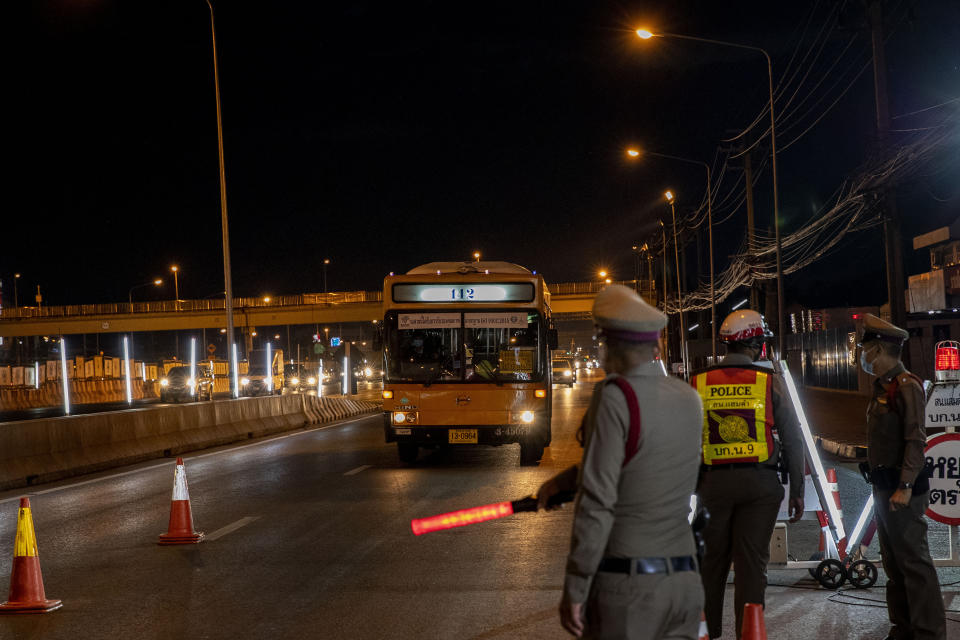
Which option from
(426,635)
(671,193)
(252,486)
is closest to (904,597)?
(426,635)

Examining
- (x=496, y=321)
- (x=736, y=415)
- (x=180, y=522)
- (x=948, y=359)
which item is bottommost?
(x=180, y=522)

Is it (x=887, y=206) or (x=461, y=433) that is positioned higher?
(x=887, y=206)

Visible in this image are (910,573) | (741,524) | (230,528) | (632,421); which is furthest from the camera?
(230,528)

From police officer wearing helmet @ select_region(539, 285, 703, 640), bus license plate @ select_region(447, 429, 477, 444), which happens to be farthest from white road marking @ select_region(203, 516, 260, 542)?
police officer wearing helmet @ select_region(539, 285, 703, 640)

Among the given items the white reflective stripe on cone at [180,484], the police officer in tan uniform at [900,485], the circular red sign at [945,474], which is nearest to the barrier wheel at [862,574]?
the circular red sign at [945,474]

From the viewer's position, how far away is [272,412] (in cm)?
3005

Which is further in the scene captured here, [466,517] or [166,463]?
[166,463]

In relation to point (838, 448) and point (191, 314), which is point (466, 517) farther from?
point (191, 314)

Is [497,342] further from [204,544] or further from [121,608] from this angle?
[121,608]

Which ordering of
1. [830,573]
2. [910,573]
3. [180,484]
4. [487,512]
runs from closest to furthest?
[487,512], [910,573], [830,573], [180,484]

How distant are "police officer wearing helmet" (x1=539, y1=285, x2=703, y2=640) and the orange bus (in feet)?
45.7

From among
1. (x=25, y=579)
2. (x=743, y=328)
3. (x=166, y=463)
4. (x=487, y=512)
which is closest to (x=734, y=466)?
(x=743, y=328)

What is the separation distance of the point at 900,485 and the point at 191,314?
82.4 meters

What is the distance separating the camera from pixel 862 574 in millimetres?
8047
